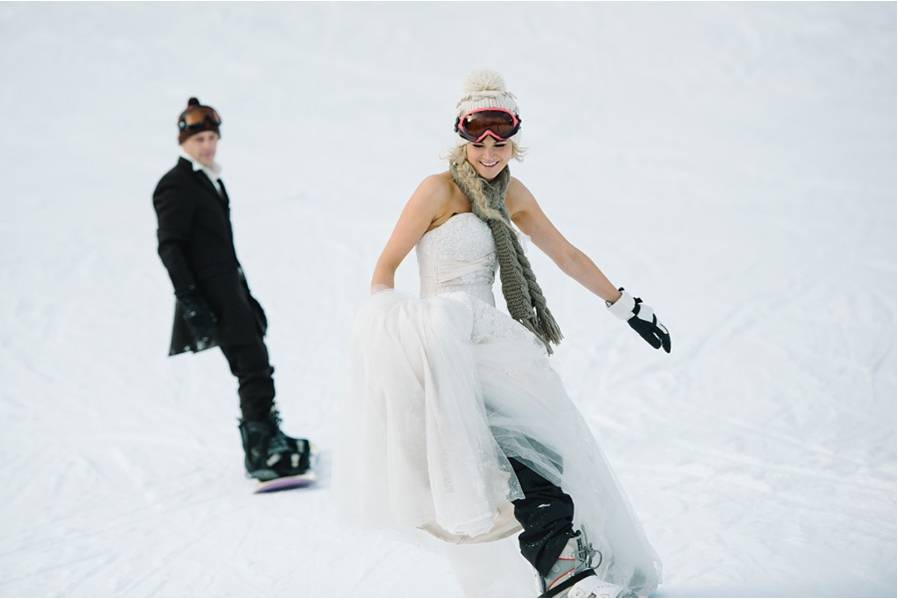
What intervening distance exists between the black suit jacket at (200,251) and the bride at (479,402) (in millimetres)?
1717

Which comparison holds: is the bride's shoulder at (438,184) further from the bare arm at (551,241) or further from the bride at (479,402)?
the bare arm at (551,241)

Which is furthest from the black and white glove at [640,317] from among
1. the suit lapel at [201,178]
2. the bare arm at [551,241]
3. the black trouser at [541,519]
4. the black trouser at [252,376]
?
the suit lapel at [201,178]

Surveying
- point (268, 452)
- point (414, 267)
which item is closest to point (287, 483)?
point (268, 452)

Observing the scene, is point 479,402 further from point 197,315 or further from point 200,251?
point 200,251

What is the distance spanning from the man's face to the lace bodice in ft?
6.05

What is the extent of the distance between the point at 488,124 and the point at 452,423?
35.0 inches

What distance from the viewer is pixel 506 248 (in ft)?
9.31

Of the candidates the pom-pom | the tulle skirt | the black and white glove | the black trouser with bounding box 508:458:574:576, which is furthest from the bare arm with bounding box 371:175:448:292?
the black and white glove

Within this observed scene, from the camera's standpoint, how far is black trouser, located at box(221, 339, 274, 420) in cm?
441

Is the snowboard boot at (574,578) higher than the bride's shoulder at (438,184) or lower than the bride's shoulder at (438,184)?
lower

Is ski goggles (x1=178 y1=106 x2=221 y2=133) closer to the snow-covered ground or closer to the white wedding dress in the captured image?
the snow-covered ground

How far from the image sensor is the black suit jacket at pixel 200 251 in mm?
4219

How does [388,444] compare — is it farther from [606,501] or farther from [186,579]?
[186,579]

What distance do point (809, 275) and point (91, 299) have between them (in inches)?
213
